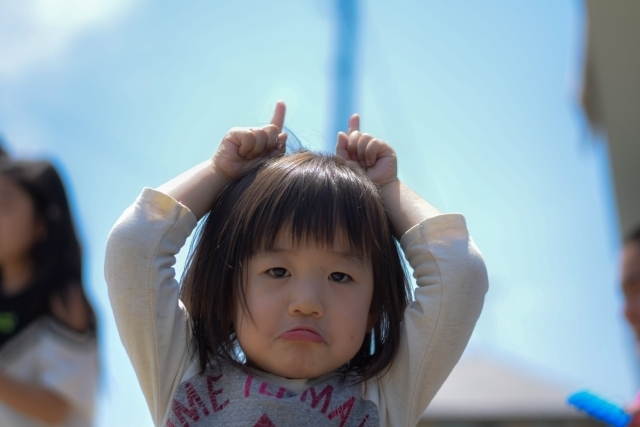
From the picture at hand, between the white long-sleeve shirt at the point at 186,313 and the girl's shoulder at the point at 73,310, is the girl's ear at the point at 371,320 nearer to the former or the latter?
the white long-sleeve shirt at the point at 186,313

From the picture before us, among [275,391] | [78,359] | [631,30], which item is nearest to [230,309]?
[275,391]

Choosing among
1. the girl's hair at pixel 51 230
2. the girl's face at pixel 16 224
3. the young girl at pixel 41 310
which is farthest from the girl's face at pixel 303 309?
the girl's face at pixel 16 224

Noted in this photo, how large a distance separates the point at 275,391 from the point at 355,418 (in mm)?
138

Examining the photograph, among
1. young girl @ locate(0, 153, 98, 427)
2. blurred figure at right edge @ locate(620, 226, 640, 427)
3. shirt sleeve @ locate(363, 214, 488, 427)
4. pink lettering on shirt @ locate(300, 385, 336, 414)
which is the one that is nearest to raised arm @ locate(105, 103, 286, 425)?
pink lettering on shirt @ locate(300, 385, 336, 414)

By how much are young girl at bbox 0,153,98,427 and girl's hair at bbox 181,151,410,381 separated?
29.4 inches

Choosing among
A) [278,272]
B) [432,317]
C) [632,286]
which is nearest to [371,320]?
[432,317]

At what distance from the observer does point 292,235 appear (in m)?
1.22

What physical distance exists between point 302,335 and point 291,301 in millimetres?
53

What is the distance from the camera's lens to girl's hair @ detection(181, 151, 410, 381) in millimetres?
1238

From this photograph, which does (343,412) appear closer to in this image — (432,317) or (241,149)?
(432,317)

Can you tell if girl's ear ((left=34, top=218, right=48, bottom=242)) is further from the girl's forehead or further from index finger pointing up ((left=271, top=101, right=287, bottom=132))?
the girl's forehead

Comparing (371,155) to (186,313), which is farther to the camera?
(371,155)

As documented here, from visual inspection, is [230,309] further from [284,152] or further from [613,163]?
[613,163]

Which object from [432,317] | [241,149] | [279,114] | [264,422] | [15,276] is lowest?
[264,422]
